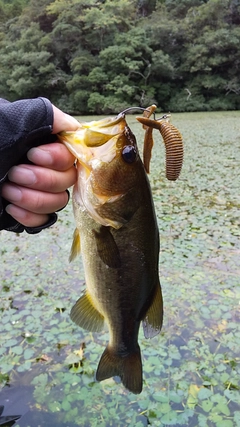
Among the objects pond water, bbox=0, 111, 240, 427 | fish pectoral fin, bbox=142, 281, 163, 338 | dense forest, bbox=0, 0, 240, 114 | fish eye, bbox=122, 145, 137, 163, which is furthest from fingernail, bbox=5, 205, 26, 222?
dense forest, bbox=0, 0, 240, 114

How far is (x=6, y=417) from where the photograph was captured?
2.09m

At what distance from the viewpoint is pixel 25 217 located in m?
1.28

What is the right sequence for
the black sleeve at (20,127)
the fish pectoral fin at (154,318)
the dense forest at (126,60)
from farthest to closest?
the dense forest at (126,60) < the fish pectoral fin at (154,318) < the black sleeve at (20,127)

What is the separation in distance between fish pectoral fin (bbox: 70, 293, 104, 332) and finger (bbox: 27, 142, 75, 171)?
1.73 ft

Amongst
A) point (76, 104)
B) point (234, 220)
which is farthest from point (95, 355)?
point (76, 104)

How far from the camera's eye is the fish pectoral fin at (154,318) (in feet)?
4.57

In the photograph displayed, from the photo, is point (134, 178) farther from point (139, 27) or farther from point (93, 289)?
point (139, 27)

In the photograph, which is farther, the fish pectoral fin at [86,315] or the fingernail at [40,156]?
the fish pectoral fin at [86,315]

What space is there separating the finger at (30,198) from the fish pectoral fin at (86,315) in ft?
1.28

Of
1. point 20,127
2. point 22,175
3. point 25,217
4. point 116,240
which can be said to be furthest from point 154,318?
point 20,127

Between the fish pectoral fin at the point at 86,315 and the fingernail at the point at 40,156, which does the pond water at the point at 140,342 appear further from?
the fingernail at the point at 40,156

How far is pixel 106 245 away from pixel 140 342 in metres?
1.57

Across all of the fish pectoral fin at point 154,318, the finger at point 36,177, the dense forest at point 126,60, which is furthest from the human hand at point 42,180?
the dense forest at point 126,60

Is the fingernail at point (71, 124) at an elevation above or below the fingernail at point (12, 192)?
above
